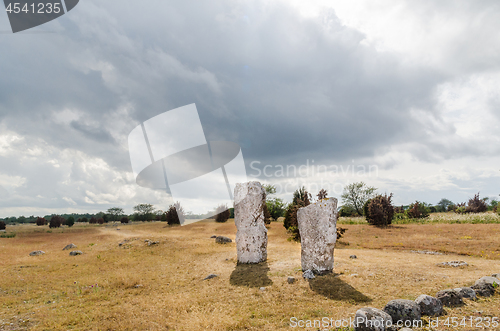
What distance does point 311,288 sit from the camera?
7969 millimetres

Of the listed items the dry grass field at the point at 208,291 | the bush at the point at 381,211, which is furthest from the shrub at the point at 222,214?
the dry grass field at the point at 208,291

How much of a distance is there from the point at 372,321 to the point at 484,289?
3.82 meters

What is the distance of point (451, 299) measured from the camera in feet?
19.2

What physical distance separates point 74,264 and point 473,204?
1991 inches

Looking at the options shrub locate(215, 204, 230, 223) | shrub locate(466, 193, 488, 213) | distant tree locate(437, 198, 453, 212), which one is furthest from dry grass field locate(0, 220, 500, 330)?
distant tree locate(437, 198, 453, 212)

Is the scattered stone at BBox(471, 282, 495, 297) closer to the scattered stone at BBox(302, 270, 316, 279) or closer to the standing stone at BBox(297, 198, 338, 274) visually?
the standing stone at BBox(297, 198, 338, 274)

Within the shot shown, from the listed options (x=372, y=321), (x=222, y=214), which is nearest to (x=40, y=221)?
(x=222, y=214)

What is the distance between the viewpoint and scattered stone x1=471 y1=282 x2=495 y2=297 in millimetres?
6270

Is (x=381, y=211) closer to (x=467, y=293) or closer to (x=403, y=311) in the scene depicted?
(x=467, y=293)

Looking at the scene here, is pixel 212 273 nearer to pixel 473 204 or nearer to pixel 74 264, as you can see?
pixel 74 264

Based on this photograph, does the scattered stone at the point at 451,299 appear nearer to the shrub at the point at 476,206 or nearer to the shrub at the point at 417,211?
the shrub at the point at 417,211

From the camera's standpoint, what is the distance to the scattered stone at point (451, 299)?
229 inches

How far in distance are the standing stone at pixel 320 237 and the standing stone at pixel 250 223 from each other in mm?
2805

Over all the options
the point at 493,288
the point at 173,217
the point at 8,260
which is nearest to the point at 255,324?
the point at 493,288
